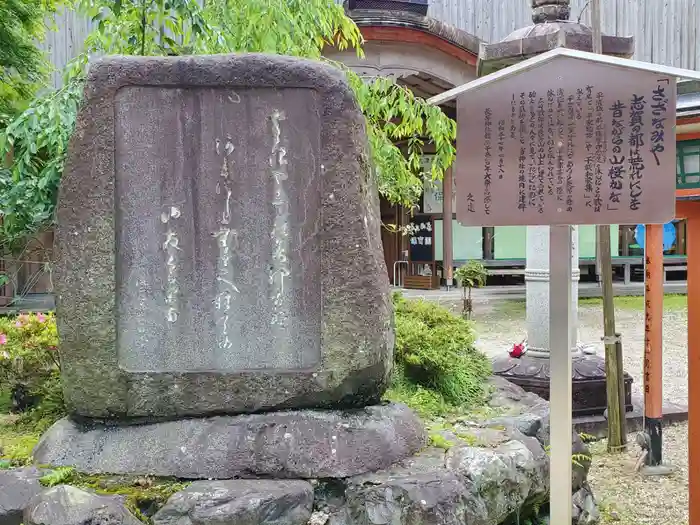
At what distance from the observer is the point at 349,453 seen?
2879mm

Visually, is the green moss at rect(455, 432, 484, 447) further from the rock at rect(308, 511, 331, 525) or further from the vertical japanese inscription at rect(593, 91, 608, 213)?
the vertical japanese inscription at rect(593, 91, 608, 213)

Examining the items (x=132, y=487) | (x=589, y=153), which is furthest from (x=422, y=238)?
(x=132, y=487)

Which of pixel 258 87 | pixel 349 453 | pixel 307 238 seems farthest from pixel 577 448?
pixel 258 87

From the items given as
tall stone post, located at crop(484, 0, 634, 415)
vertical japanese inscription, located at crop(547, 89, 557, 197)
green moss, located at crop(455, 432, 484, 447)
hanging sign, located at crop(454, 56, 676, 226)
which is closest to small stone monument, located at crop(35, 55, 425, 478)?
green moss, located at crop(455, 432, 484, 447)

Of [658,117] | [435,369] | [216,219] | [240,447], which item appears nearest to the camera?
[658,117]

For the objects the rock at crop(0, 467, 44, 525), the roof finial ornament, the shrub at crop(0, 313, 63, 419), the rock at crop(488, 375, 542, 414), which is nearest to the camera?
the rock at crop(0, 467, 44, 525)

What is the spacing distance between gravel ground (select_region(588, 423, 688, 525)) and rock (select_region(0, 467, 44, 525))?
3.49m

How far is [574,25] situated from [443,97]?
3.91 meters

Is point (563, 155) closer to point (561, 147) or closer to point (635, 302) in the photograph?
point (561, 147)

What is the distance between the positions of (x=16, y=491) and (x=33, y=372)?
5.18 ft

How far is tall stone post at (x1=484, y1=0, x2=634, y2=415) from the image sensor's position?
230 inches

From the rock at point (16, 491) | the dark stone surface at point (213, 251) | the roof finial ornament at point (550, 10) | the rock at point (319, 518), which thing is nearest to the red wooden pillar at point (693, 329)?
the dark stone surface at point (213, 251)

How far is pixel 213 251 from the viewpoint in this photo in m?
3.06

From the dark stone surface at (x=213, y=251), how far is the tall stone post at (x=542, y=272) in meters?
3.41
